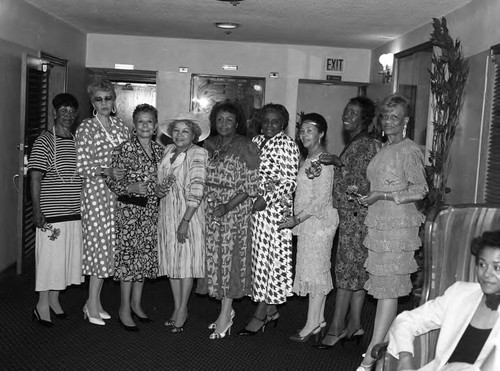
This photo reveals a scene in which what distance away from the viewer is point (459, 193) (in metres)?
6.22

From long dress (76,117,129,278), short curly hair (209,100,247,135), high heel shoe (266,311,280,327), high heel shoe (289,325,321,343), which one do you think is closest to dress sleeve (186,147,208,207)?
short curly hair (209,100,247,135)

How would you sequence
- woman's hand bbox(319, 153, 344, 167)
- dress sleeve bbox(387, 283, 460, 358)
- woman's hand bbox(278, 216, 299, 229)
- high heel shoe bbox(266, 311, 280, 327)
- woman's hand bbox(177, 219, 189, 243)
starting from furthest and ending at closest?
high heel shoe bbox(266, 311, 280, 327) → woman's hand bbox(177, 219, 189, 243) → woman's hand bbox(278, 216, 299, 229) → woman's hand bbox(319, 153, 344, 167) → dress sleeve bbox(387, 283, 460, 358)

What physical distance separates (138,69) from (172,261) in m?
5.56

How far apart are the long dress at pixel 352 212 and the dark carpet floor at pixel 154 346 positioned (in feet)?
1.79

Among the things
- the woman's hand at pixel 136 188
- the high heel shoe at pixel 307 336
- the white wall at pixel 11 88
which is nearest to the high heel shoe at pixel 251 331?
the high heel shoe at pixel 307 336

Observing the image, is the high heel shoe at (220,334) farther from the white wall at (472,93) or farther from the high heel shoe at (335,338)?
the white wall at (472,93)

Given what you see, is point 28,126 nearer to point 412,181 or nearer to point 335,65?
point 412,181

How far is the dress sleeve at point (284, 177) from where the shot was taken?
4.58 meters

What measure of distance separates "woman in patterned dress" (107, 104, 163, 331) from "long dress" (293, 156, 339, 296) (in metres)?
1.02

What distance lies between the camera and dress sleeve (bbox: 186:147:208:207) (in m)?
4.58

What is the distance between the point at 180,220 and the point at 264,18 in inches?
136

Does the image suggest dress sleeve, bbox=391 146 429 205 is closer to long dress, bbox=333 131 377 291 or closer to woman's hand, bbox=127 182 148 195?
long dress, bbox=333 131 377 291

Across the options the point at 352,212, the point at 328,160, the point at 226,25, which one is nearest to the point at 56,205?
the point at 328,160

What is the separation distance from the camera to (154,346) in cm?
456
